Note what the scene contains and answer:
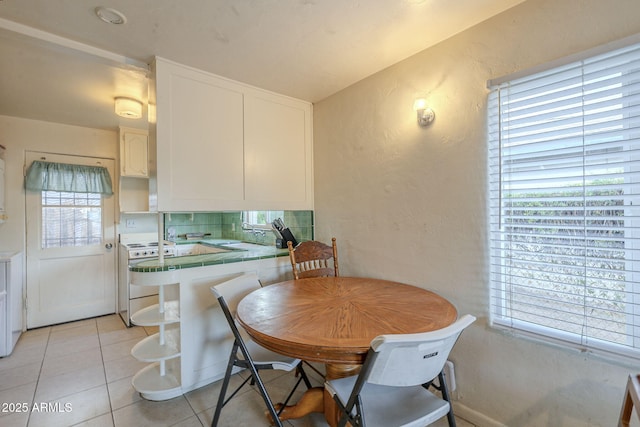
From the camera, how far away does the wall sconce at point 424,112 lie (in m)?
1.88

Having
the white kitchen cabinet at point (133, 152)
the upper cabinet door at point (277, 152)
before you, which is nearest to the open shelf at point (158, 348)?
the upper cabinet door at point (277, 152)

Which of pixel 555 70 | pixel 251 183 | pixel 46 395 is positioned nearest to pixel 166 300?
pixel 46 395

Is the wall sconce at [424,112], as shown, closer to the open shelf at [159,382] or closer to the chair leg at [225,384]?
the chair leg at [225,384]

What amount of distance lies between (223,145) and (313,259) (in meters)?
1.21

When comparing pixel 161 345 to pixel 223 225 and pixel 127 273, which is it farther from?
pixel 223 225

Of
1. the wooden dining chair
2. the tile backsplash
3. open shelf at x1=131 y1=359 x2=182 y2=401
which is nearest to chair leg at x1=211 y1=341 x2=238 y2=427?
open shelf at x1=131 y1=359 x2=182 y2=401

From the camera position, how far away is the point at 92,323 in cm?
340

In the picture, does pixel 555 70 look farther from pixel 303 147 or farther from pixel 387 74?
pixel 303 147

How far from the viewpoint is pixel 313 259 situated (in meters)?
2.38

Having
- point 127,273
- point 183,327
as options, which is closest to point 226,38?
point 183,327

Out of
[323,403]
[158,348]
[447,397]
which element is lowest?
[323,403]

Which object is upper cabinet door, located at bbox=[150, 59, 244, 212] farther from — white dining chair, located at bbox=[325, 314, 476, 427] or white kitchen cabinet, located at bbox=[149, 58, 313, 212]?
white dining chair, located at bbox=[325, 314, 476, 427]

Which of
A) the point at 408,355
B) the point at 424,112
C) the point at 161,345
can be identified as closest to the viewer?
the point at 408,355

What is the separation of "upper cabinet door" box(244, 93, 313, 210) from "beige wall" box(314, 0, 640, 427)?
0.46 meters
